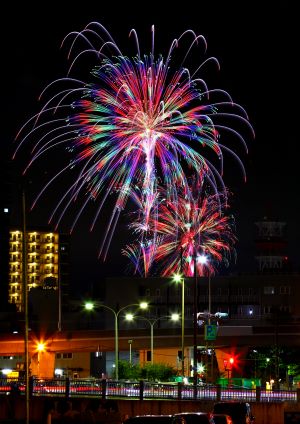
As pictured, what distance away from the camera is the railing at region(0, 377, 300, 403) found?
4528 centimetres

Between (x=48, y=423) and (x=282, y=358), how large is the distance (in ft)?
247

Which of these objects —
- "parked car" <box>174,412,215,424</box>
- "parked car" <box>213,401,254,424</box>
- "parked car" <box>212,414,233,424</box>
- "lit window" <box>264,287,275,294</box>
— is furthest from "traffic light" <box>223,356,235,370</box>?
"parked car" <box>174,412,215,424</box>

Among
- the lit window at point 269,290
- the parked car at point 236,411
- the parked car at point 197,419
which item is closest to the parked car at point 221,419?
the parked car at point 197,419

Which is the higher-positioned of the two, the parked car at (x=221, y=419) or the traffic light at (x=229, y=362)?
the traffic light at (x=229, y=362)

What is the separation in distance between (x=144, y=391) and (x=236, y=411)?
Answer: 9418 millimetres

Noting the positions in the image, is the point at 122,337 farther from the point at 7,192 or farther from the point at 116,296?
the point at 7,192

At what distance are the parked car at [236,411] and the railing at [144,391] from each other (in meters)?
7.41

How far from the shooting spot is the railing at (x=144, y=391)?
149ft

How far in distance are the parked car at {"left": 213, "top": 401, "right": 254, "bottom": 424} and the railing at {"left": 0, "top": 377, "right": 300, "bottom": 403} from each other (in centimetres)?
741

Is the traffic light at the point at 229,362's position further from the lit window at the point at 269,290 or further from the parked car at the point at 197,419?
the parked car at the point at 197,419

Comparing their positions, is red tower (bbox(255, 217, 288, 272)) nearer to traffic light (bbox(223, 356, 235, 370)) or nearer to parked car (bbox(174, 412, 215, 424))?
traffic light (bbox(223, 356, 235, 370))

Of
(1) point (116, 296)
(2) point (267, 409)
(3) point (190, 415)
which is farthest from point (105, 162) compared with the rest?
(1) point (116, 296)

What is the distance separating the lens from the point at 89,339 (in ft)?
304

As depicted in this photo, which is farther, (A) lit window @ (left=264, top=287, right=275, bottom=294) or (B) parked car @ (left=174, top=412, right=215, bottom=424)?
(A) lit window @ (left=264, top=287, right=275, bottom=294)
